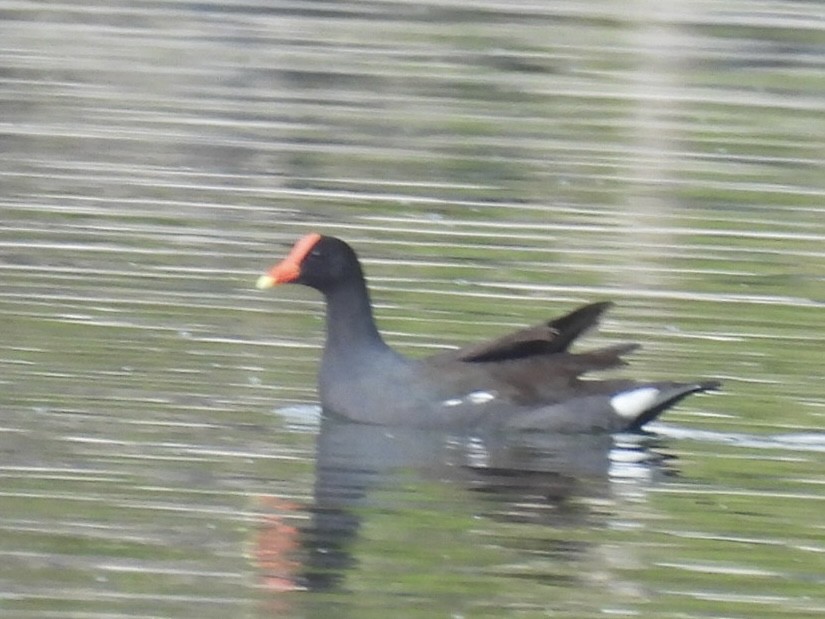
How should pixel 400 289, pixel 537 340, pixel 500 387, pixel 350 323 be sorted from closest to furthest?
pixel 537 340 → pixel 500 387 → pixel 350 323 → pixel 400 289

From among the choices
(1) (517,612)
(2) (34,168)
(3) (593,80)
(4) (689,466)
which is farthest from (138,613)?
(3) (593,80)

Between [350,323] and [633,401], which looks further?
[350,323]

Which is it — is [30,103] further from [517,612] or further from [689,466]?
[517,612]

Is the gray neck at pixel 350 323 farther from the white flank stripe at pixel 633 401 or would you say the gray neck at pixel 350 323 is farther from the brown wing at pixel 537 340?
the white flank stripe at pixel 633 401

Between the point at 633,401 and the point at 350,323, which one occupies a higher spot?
the point at 350,323

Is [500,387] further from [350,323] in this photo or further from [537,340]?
[350,323]

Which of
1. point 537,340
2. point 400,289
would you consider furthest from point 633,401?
point 400,289

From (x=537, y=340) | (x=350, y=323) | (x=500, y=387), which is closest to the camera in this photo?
(x=537, y=340)

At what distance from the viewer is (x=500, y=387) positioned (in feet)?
37.3

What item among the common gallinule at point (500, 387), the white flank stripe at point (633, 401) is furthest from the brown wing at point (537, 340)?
the white flank stripe at point (633, 401)

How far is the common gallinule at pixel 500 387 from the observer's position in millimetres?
11281

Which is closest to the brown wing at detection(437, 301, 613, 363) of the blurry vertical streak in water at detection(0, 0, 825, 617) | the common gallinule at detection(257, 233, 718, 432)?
the common gallinule at detection(257, 233, 718, 432)

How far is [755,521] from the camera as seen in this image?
962 cm

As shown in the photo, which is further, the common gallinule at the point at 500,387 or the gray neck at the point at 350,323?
the gray neck at the point at 350,323
